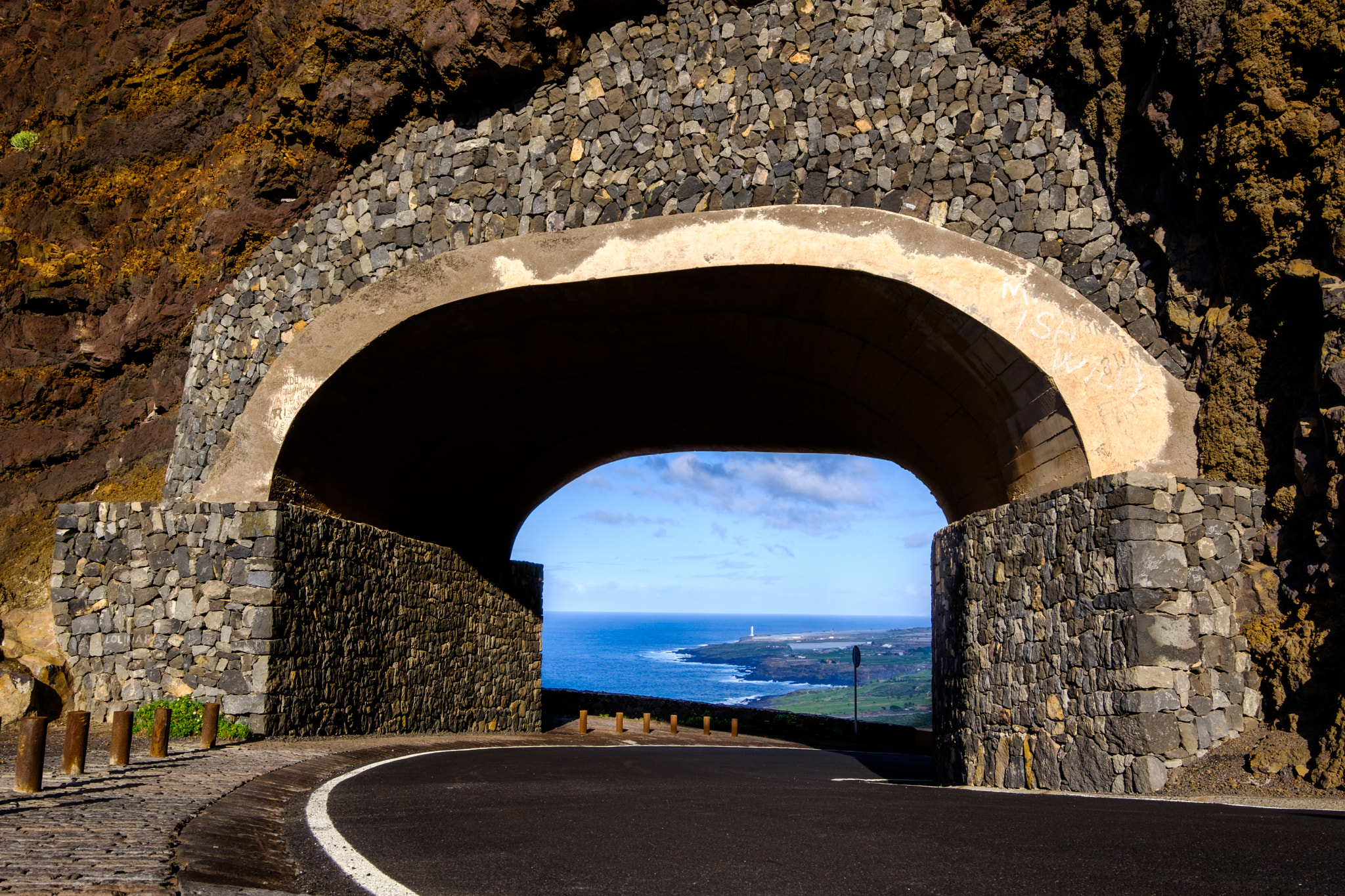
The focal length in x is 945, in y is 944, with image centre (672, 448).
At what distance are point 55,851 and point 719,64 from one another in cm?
1074

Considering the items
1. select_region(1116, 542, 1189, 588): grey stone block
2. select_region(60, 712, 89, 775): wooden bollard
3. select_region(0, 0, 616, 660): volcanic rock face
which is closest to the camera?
select_region(60, 712, 89, 775): wooden bollard

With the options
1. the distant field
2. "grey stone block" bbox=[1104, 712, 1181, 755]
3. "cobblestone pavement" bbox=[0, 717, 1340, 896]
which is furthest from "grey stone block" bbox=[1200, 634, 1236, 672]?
the distant field

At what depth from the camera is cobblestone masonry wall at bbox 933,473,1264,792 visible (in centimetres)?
852

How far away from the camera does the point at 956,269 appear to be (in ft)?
34.8

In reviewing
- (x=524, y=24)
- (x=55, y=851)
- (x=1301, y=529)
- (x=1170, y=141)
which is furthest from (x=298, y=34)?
(x=1301, y=529)

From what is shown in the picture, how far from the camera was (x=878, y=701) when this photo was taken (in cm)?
6369

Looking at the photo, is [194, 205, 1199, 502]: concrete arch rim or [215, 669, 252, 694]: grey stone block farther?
[215, 669, 252, 694]: grey stone block

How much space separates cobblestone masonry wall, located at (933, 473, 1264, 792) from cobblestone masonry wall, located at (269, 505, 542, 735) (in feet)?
29.3

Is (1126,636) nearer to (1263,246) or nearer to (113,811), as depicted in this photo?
(1263,246)

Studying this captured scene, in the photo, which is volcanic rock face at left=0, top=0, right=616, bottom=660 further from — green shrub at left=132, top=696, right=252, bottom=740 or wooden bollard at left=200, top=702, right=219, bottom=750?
wooden bollard at left=200, top=702, right=219, bottom=750

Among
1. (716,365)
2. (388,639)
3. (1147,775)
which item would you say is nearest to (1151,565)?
(1147,775)

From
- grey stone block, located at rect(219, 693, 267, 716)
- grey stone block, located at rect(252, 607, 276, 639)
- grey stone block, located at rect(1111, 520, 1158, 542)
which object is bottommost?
grey stone block, located at rect(219, 693, 267, 716)

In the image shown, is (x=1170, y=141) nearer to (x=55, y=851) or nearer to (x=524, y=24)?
(x=524, y=24)

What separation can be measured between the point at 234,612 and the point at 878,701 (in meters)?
56.9
